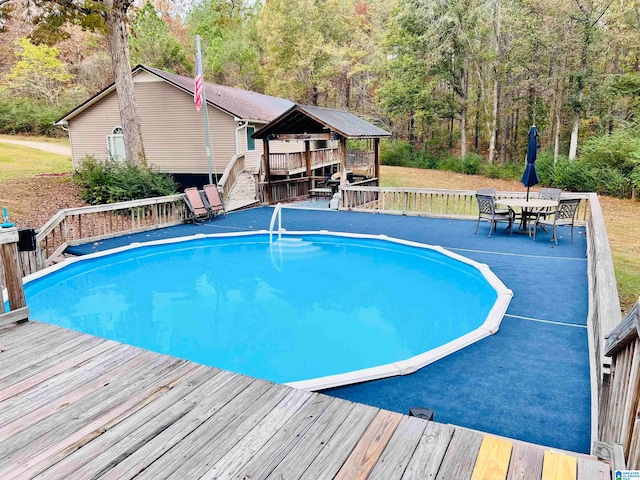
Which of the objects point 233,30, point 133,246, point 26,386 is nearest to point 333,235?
point 133,246

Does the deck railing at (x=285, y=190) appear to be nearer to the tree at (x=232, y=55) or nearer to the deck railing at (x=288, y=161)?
the deck railing at (x=288, y=161)

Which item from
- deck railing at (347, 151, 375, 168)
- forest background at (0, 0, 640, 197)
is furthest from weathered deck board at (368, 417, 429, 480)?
deck railing at (347, 151, 375, 168)

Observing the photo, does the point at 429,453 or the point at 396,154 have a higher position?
the point at 396,154

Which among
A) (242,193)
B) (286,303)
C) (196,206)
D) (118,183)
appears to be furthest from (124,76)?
(286,303)

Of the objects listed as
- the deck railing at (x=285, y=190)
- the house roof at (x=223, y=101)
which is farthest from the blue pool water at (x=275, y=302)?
the house roof at (x=223, y=101)

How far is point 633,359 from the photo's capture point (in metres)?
2.06

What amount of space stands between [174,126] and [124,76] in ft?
12.5

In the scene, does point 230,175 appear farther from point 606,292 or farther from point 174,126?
point 606,292

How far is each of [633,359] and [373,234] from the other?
8957 mm

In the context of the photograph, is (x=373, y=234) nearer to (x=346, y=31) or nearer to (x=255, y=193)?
(x=255, y=193)

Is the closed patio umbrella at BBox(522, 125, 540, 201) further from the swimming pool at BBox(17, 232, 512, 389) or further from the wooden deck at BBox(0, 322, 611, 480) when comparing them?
the wooden deck at BBox(0, 322, 611, 480)

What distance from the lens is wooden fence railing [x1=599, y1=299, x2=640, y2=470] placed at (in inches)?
76.8

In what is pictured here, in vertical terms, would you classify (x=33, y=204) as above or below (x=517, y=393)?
above

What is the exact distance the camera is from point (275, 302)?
7.52 metres
